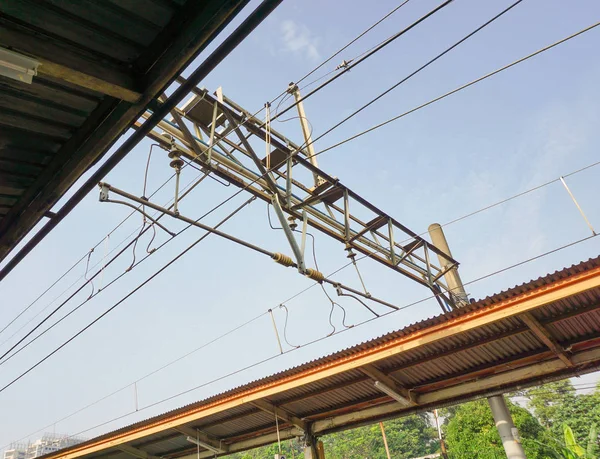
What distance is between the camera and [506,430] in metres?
6.91

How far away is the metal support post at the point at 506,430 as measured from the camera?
679 cm

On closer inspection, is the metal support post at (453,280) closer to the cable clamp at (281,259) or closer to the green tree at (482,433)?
the cable clamp at (281,259)

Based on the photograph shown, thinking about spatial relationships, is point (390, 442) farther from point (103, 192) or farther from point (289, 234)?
point (103, 192)

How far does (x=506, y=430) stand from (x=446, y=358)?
1.74 meters

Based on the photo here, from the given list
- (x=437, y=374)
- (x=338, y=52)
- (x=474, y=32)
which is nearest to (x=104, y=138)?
(x=474, y=32)

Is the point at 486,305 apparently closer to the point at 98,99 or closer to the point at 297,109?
the point at 297,109

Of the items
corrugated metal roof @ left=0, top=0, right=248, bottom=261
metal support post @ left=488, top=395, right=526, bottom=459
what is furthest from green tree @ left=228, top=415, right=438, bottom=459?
corrugated metal roof @ left=0, top=0, right=248, bottom=261

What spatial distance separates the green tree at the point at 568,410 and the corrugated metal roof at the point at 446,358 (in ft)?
101

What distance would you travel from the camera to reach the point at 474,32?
119 inches

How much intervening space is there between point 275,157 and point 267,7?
14.4ft

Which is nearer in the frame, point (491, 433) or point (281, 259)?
point (281, 259)

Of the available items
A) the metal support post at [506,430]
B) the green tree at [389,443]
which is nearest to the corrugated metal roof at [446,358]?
the metal support post at [506,430]

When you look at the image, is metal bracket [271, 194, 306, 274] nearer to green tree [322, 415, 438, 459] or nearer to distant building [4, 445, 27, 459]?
green tree [322, 415, 438, 459]

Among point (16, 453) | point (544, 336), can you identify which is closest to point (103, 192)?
point (544, 336)
